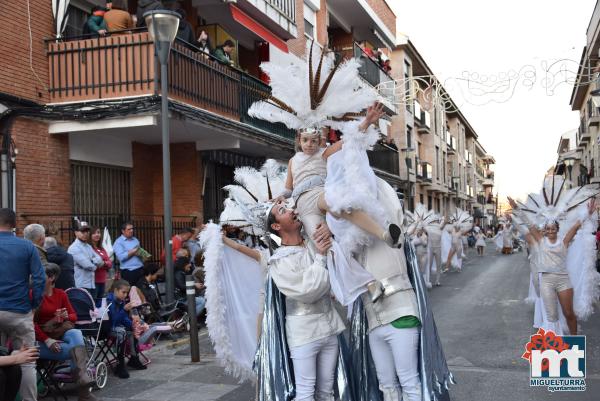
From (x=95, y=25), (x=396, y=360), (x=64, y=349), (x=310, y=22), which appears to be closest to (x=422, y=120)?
(x=310, y=22)

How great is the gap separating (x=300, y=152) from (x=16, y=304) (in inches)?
117

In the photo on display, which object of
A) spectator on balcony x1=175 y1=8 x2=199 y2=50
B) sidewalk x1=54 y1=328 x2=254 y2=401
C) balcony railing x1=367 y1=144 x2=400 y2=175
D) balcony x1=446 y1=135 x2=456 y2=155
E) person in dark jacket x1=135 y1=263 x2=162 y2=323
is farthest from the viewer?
balcony x1=446 y1=135 x2=456 y2=155

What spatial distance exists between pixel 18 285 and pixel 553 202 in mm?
6602

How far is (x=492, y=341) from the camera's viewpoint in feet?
29.3

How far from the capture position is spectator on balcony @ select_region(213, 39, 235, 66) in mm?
14927

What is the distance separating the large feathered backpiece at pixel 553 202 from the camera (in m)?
8.63

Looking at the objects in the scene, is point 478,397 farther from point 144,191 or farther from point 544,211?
point 144,191

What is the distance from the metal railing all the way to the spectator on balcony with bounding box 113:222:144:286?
0.90 meters

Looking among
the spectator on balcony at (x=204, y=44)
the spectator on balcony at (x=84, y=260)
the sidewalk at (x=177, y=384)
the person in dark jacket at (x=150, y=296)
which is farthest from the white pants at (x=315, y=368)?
the spectator on balcony at (x=204, y=44)

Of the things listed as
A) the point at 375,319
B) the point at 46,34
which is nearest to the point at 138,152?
the point at 46,34

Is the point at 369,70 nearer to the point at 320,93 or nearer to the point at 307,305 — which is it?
the point at 320,93

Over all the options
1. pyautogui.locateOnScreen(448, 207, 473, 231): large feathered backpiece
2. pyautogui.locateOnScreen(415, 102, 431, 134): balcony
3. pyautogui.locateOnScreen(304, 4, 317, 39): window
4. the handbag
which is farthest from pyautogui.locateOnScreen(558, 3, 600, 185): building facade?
the handbag

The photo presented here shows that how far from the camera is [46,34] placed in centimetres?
1177
